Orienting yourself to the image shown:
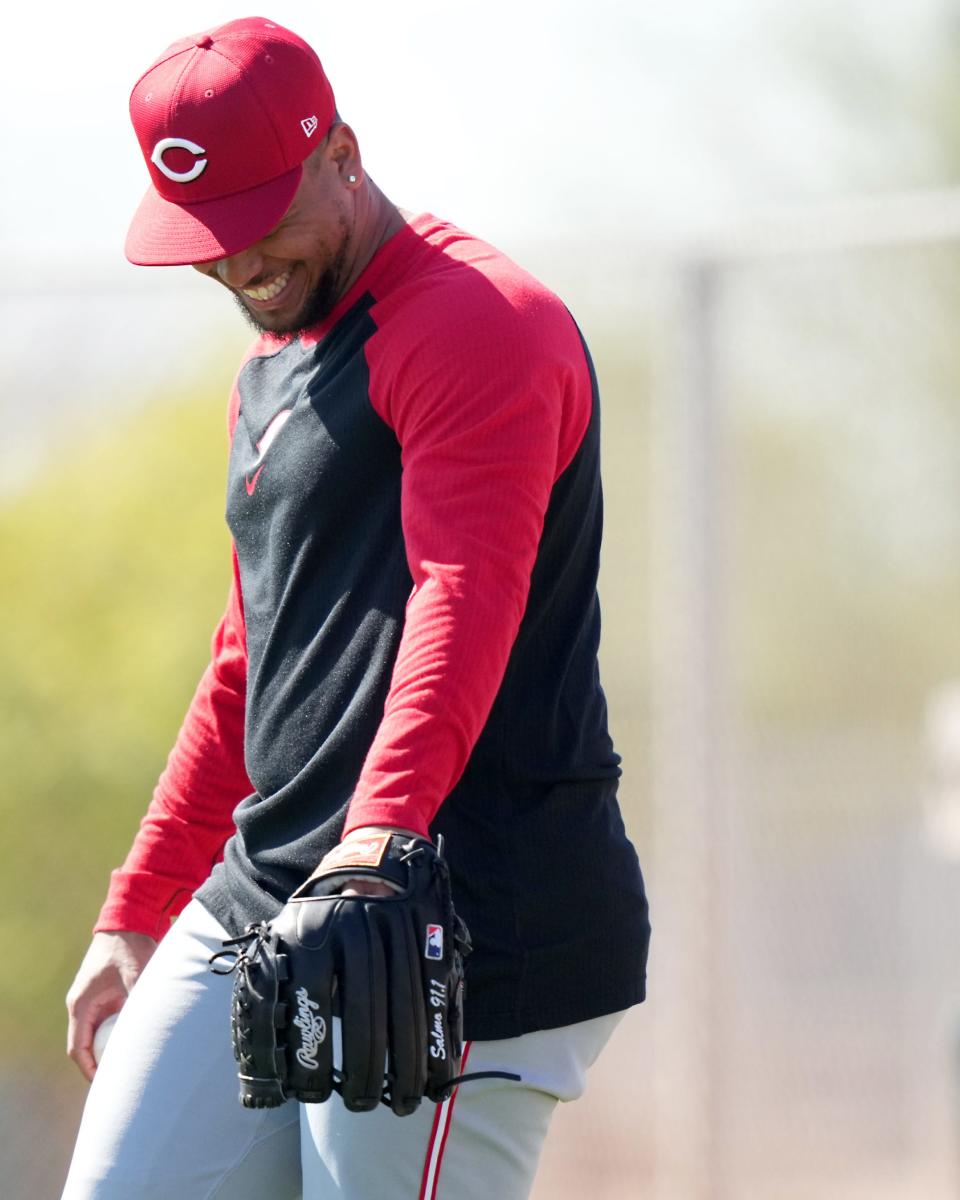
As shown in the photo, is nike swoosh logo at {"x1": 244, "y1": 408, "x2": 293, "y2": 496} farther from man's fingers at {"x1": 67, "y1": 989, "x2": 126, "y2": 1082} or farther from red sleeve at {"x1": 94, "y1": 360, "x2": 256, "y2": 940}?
man's fingers at {"x1": 67, "y1": 989, "x2": 126, "y2": 1082}

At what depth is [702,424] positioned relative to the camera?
155 inches

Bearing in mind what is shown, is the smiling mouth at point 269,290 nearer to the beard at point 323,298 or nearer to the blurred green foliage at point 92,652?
the beard at point 323,298

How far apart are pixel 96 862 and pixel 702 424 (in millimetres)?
1905

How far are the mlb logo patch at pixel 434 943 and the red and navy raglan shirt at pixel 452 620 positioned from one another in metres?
0.11

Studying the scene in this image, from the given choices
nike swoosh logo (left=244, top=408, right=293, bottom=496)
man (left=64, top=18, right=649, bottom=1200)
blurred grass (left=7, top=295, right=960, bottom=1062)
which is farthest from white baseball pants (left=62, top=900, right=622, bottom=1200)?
blurred grass (left=7, top=295, right=960, bottom=1062)

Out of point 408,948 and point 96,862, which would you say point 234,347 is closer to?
point 96,862

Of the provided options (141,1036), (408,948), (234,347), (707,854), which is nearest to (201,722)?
(141,1036)

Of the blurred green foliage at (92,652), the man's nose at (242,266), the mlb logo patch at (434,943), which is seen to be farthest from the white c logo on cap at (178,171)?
the blurred green foliage at (92,652)

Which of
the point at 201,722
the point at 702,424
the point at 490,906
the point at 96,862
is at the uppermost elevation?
the point at 702,424

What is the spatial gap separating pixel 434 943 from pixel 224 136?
97cm

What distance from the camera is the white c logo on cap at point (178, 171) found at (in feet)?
6.52

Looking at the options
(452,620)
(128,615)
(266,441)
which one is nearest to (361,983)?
(452,620)

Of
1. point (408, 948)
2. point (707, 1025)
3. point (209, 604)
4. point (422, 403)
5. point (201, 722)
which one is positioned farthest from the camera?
point (209, 604)

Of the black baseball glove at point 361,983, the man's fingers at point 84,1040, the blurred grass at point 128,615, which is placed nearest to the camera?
A: the black baseball glove at point 361,983
